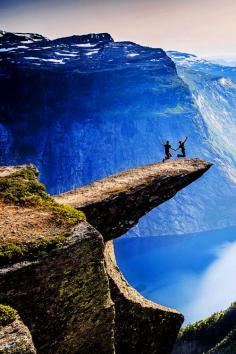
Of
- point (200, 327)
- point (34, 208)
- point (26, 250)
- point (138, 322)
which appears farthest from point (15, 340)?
point (200, 327)

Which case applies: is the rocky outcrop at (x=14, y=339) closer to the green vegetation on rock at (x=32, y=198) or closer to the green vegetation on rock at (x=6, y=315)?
the green vegetation on rock at (x=6, y=315)

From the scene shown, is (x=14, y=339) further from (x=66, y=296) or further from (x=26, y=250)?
(x=66, y=296)

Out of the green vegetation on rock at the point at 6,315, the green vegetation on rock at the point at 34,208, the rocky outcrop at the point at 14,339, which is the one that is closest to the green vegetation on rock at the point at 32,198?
the green vegetation on rock at the point at 34,208

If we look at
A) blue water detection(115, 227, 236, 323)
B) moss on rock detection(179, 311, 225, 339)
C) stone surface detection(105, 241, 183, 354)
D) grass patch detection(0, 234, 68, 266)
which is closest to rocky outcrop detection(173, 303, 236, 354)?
moss on rock detection(179, 311, 225, 339)

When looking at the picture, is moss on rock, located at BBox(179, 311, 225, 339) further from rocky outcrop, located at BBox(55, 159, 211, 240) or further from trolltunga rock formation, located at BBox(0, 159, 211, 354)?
rocky outcrop, located at BBox(55, 159, 211, 240)

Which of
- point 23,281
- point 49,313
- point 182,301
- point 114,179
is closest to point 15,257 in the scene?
point 23,281
